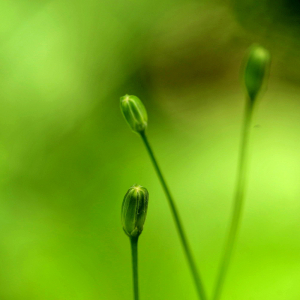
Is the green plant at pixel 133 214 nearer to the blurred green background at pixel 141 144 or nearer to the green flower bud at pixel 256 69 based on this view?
the green flower bud at pixel 256 69

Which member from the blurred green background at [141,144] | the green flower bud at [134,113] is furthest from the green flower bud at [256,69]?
the blurred green background at [141,144]

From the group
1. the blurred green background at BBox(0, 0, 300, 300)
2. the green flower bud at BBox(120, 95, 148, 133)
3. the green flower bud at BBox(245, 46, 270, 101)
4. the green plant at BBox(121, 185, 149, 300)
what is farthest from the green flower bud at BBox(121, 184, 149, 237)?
the blurred green background at BBox(0, 0, 300, 300)

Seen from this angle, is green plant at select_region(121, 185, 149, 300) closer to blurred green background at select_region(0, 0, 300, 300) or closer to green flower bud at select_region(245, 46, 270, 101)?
green flower bud at select_region(245, 46, 270, 101)

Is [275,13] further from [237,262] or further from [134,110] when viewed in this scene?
[134,110]

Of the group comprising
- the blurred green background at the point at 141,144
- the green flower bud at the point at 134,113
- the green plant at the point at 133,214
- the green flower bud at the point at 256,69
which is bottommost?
the blurred green background at the point at 141,144

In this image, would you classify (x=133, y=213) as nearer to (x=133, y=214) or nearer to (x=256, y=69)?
(x=133, y=214)

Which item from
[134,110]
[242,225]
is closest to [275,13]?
[242,225]
